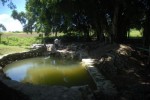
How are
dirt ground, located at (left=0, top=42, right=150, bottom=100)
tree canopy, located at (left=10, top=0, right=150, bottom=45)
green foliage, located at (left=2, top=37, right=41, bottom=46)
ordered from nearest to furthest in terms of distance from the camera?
dirt ground, located at (left=0, top=42, right=150, bottom=100) < tree canopy, located at (left=10, top=0, right=150, bottom=45) < green foliage, located at (left=2, top=37, right=41, bottom=46)

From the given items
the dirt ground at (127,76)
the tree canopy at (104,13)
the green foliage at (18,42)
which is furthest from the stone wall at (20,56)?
the green foliage at (18,42)

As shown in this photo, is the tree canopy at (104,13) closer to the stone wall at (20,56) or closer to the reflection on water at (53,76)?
the stone wall at (20,56)

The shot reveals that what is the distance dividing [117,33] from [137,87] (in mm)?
16521

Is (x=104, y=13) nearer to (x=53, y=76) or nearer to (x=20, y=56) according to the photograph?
(x=20, y=56)

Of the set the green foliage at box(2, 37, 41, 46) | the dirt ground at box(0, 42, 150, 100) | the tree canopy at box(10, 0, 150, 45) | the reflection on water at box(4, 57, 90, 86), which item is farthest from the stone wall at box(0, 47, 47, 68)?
the green foliage at box(2, 37, 41, 46)

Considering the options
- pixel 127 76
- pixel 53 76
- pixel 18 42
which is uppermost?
pixel 18 42

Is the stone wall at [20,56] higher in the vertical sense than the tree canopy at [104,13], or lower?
lower

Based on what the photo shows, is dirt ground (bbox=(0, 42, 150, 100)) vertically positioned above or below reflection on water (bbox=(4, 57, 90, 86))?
above

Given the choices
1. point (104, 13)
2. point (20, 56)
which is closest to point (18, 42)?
point (20, 56)

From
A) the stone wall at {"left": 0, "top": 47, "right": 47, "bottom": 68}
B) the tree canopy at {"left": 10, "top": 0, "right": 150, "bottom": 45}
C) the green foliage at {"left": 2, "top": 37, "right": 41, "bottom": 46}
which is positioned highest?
the tree canopy at {"left": 10, "top": 0, "right": 150, "bottom": 45}

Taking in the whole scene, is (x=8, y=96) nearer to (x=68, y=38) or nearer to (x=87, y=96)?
(x=87, y=96)

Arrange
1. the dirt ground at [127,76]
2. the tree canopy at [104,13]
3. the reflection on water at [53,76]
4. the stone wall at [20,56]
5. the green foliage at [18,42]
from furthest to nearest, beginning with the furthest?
the green foliage at [18,42] < the stone wall at [20,56] < the tree canopy at [104,13] < the reflection on water at [53,76] < the dirt ground at [127,76]

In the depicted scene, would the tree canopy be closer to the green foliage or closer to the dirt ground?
the dirt ground

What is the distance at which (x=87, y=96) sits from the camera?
9469 mm
